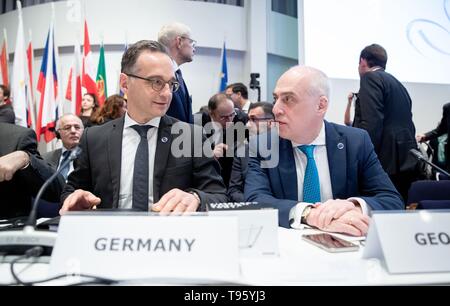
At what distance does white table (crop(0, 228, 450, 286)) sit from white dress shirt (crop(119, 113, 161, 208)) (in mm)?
627

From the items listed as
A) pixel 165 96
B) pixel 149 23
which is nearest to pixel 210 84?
pixel 149 23

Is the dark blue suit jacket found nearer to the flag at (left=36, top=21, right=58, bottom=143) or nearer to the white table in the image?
the white table

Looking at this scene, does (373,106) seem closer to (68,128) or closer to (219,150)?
(219,150)

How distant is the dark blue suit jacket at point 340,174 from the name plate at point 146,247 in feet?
2.03

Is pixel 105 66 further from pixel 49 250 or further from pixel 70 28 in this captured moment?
pixel 49 250

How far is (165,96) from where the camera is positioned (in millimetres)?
1448

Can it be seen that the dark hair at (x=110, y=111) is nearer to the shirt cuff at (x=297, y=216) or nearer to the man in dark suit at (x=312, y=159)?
the man in dark suit at (x=312, y=159)

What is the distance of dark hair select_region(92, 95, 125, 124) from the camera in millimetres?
3076

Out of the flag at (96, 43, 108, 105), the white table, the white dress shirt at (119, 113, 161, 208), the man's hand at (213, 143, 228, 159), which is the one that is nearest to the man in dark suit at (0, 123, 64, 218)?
the white dress shirt at (119, 113, 161, 208)

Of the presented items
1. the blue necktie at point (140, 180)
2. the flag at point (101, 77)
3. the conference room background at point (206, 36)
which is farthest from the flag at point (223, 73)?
the blue necktie at point (140, 180)

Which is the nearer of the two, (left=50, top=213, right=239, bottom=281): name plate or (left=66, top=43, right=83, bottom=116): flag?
(left=50, top=213, right=239, bottom=281): name plate

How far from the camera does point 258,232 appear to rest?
0.82 meters

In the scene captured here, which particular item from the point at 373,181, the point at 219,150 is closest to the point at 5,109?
the point at 219,150

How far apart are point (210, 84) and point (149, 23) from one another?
144cm
